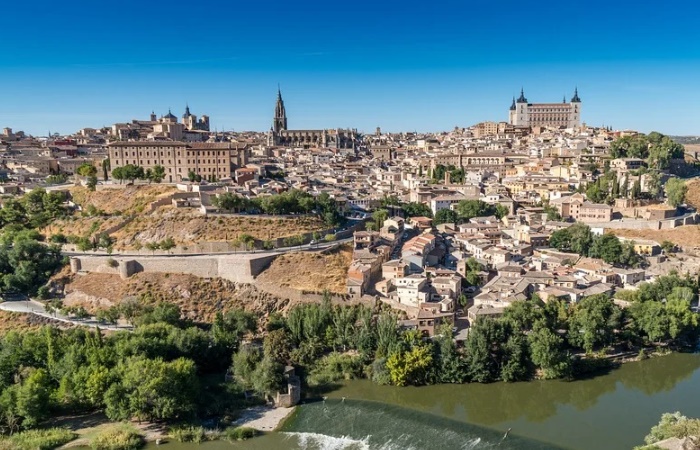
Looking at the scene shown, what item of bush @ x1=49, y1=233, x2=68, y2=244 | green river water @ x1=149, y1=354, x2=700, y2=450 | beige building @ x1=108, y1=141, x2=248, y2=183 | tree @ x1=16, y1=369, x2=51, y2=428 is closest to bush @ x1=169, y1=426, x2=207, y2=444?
green river water @ x1=149, y1=354, x2=700, y2=450

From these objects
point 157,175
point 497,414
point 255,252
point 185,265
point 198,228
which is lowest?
point 497,414

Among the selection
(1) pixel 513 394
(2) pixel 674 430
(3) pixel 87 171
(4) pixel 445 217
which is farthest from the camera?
(3) pixel 87 171

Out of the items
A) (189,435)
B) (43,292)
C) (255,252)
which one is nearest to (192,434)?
(189,435)

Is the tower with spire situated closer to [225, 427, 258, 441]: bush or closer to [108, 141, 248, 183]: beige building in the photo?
[108, 141, 248, 183]: beige building

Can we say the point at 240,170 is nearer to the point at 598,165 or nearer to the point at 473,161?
the point at 473,161

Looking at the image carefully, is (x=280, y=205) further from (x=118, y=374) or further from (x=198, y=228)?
(x=118, y=374)

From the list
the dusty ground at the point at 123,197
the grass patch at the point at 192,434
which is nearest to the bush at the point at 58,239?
the dusty ground at the point at 123,197
